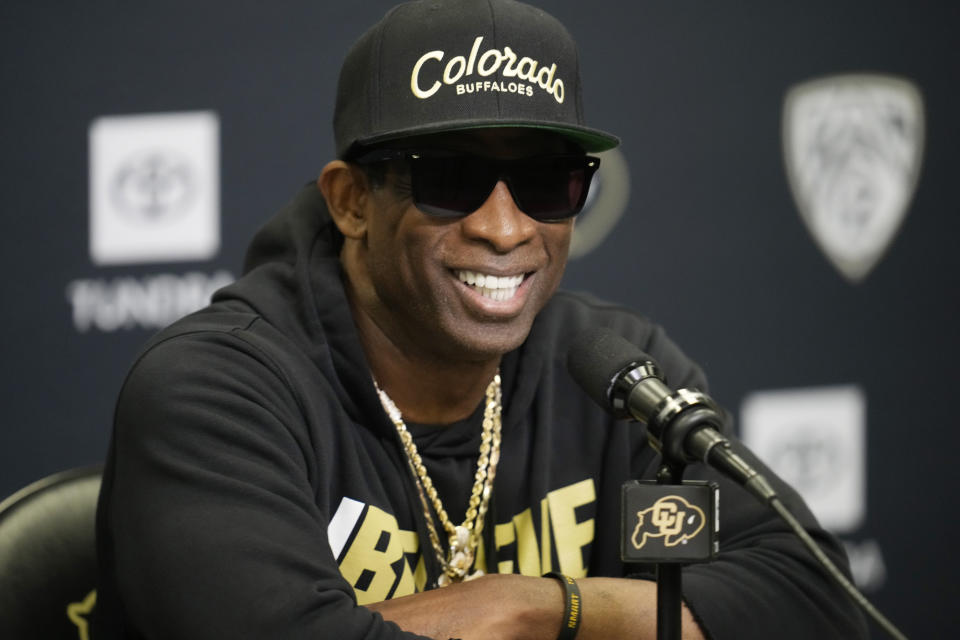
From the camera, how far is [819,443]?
3.04 m

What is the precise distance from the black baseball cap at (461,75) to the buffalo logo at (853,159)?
143 centimetres

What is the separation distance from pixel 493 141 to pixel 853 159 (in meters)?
1.71

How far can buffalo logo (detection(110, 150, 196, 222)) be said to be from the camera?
2541 millimetres

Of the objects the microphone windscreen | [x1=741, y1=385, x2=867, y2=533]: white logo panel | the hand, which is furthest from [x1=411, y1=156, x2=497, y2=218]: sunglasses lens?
[x1=741, y1=385, x2=867, y2=533]: white logo panel

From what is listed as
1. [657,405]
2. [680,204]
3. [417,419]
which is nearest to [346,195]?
[417,419]

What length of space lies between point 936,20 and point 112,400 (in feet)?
7.30

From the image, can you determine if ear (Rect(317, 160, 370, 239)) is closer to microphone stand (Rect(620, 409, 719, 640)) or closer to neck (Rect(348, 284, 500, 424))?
neck (Rect(348, 284, 500, 424))

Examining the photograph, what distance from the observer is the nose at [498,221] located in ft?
5.49

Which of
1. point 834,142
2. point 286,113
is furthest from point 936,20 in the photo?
point 286,113

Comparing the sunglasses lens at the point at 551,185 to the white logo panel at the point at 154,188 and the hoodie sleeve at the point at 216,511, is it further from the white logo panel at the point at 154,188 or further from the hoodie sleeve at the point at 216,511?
the white logo panel at the point at 154,188

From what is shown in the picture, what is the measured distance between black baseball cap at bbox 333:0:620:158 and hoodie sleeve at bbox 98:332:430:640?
38cm

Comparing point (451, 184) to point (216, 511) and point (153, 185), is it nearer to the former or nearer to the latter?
point (216, 511)

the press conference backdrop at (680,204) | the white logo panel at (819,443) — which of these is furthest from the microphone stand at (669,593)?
the white logo panel at (819,443)

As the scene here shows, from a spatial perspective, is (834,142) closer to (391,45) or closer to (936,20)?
(936,20)
